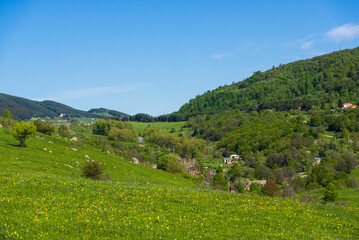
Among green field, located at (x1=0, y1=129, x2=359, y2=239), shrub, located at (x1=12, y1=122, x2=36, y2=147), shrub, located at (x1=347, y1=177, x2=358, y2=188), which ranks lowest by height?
shrub, located at (x1=347, y1=177, x2=358, y2=188)

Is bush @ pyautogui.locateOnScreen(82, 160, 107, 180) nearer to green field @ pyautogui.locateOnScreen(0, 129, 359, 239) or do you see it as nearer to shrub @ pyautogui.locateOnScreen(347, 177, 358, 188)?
green field @ pyautogui.locateOnScreen(0, 129, 359, 239)

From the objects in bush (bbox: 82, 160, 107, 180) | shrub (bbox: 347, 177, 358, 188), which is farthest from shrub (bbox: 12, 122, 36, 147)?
shrub (bbox: 347, 177, 358, 188)

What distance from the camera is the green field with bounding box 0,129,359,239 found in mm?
13391

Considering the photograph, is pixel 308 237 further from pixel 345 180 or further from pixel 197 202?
pixel 345 180

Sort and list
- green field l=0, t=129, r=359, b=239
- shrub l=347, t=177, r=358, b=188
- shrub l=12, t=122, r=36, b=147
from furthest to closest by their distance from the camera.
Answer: shrub l=347, t=177, r=358, b=188, shrub l=12, t=122, r=36, b=147, green field l=0, t=129, r=359, b=239

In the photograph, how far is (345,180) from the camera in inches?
4803

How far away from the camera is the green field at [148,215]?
1339cm

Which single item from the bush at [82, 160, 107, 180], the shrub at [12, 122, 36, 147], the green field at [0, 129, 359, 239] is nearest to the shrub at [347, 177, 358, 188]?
the green field at [0, 129, 359, 239]

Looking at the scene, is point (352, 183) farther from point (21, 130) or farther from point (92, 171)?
point (21, 130)

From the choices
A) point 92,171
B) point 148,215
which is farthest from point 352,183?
point 148,215

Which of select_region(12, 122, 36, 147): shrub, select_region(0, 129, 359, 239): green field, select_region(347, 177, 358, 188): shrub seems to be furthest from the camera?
select_region(347, 177, 358, 188): shrub

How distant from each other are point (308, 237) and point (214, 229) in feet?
15.0

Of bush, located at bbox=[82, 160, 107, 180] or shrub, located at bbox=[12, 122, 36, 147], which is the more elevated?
shrub, located at bbox=[12, 122, 36, 147]

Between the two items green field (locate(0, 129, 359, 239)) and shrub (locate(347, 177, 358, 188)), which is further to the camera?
shrub (locate(347, 177, 358, 188))
